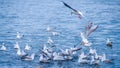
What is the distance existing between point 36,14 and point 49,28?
20.5 meters

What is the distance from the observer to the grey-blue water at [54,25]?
46875 millimetres

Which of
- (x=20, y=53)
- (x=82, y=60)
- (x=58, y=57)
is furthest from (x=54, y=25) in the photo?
(x=82, y=60)

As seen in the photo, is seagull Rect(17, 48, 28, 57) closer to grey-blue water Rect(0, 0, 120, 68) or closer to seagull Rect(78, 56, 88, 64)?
Answer: grey-blue water Rect(0, 0, 120, 68)

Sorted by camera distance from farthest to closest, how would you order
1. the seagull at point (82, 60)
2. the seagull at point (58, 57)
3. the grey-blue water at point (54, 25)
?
1. the grey-blue water at point (54, 25)
2. the seagull at point (58, 57)
3. the seagull at point (82, 60)

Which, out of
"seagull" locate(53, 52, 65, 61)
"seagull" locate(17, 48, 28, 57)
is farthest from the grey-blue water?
"seagull" locate(53, 52, 65, 61)

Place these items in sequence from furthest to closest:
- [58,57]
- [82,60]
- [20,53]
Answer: [20,53], [58,57], [82,60]

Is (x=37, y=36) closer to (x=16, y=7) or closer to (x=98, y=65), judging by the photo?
(x=98, y=65)

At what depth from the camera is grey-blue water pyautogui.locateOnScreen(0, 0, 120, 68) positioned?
4688cm

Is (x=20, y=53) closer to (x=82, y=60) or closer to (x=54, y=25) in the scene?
(x=82, y=60)

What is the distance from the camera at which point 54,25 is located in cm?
6888

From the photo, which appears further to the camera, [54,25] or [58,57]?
[54,25]

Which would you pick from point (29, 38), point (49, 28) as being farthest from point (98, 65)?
point (49, 28)

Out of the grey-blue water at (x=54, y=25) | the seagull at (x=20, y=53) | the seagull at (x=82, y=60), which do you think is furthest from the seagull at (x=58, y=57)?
the seagull at (x=20, y=53)

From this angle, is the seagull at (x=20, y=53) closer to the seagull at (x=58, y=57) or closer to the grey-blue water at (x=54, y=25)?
the grey-blue water at (x=54, y=25)
